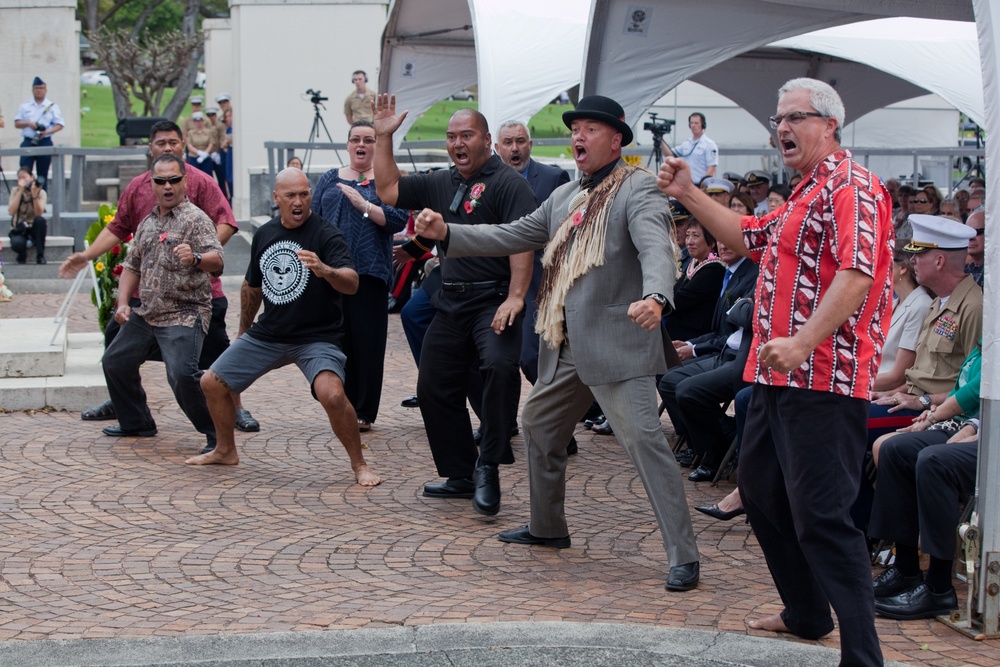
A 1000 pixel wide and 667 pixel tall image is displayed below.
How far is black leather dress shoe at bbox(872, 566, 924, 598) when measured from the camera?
5270 mm

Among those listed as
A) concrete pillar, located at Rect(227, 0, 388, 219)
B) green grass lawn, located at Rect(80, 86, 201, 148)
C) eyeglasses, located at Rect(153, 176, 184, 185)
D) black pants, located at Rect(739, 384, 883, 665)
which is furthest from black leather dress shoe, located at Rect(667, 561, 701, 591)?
green grass lawn, located at Rect(80, 86, 201, 148)

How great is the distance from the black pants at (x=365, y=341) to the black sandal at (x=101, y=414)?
67.2 inches

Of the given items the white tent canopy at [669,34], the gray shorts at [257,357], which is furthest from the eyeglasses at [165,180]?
the white tent canopy at [669,34]

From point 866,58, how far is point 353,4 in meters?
11.3

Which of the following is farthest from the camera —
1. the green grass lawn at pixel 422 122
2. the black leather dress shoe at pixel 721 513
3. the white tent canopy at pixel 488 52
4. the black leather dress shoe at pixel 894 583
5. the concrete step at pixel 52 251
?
the green grass lawn at pixel 422 122

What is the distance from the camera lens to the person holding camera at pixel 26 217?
1608 centimetres

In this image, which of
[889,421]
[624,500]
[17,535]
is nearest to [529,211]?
[624,500]

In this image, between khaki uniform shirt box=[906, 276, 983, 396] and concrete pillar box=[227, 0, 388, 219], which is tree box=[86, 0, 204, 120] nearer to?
concrete pillar box=[227, 0, 388, 219]

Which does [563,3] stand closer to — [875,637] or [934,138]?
[875,637]

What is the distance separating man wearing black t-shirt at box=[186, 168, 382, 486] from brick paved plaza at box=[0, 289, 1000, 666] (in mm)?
500

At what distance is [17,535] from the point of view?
6.21 m

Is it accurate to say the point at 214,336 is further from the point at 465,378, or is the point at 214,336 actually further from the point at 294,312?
the point at 465,378

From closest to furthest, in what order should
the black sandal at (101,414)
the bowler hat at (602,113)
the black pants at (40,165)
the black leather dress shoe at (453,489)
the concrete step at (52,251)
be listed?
the bowler hat at (602,113)
the black leather dress shoe at (453,489)
the black sandal at (101,414)
the concrete step at (52,251)
the black pants at (40,165)

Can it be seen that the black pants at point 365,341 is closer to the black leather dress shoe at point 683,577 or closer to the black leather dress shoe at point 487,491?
the black leather dress shoe at point 487,491
